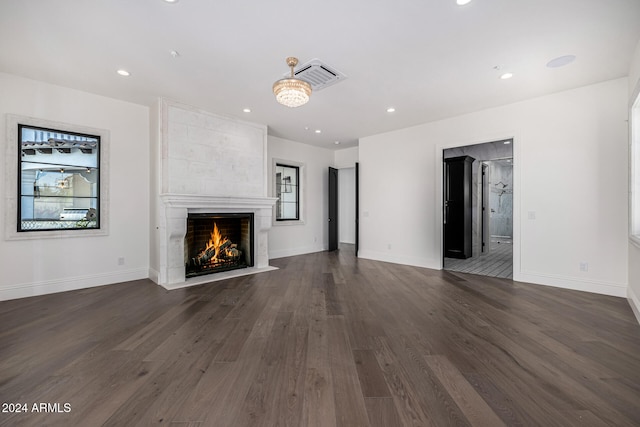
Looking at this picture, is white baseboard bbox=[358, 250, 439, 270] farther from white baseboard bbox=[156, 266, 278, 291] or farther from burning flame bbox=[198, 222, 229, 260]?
burning flame bbox=[198, 222, 229, 260]

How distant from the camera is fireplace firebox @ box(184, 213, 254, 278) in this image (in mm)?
4703

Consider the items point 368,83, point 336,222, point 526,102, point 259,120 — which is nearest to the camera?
point 368,83

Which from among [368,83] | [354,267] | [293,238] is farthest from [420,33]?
[293,238]

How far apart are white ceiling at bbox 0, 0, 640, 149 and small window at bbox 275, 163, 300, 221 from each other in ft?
8.46

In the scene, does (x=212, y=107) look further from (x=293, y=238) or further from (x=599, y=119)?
(x=599, y=119)

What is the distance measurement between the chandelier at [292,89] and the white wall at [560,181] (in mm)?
3298

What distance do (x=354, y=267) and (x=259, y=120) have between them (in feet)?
11.0

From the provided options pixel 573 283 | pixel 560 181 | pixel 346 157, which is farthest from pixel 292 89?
pixel 346 157

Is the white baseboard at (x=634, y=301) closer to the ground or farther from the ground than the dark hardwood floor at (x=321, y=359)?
farther from the ground

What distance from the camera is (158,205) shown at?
421 centimetres

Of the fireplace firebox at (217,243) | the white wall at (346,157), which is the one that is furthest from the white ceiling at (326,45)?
the white wall at (346,157)

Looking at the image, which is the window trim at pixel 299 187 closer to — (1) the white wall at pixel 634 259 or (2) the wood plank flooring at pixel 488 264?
(2) the wood plank flooring at pixel 488 264

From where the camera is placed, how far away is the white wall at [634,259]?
284 centimetres

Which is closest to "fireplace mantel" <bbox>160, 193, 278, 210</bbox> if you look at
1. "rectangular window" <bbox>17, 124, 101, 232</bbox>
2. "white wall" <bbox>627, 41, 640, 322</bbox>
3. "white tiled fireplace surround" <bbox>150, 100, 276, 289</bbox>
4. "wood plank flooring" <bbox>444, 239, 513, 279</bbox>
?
"white tiled fireplace surround" <bbox>150, 100, 276, 289</bbox>
